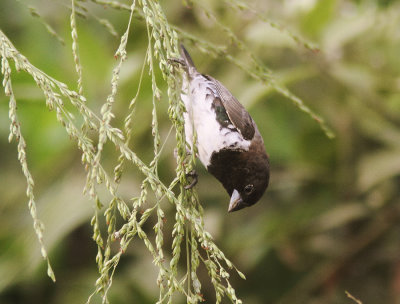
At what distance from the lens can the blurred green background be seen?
9.75ft

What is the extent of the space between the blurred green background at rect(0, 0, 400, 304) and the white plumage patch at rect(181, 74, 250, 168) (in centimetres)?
84

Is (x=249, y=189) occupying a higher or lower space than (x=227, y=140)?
Answer: lower

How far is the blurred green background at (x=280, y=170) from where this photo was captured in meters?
2.97

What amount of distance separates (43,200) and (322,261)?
1.59 metres

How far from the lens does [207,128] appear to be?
6.12ft

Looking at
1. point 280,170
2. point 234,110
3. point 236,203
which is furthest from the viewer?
point 280,170

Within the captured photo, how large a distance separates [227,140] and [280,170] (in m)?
1.77

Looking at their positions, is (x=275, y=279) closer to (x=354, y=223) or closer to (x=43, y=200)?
(x=354, y=223)

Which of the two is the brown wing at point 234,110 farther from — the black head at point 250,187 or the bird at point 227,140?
the black head at point 250,187

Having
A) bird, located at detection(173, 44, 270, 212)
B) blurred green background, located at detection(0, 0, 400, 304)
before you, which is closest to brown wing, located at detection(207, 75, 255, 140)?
bird, located at detection(173, 44, 270, 212)

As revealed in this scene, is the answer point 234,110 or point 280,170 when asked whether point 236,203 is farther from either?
point 280,170

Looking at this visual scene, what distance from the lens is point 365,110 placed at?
3.27 meters

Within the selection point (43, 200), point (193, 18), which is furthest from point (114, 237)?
point (193, 18)

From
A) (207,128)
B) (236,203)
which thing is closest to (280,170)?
(236,203)
